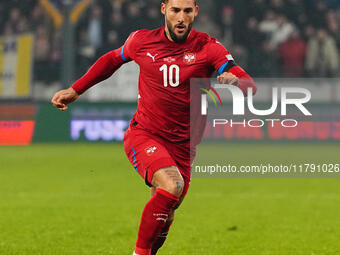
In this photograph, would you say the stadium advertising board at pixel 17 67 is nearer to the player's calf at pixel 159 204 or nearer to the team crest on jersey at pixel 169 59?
the team crest on jersey at pixel 169 59

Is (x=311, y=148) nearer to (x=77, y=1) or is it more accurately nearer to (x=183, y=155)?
(x=77, y=1)

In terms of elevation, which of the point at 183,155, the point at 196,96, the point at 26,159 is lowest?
the point at 26,159

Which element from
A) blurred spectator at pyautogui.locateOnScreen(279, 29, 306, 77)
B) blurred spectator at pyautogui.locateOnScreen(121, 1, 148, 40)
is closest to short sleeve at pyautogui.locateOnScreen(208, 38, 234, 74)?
blurred spectator at pyautogui.locateOnScreen(121, 1, 148, 40)

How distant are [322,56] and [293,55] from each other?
0.70 metres

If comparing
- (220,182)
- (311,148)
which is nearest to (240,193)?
(220,182)

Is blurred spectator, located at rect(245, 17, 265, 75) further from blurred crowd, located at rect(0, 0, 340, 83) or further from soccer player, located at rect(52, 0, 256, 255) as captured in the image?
soccer player, located at rect(52, 0, 256, 255)

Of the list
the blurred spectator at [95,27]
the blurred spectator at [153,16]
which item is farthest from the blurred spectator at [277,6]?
the blurred spectator at [95,27]

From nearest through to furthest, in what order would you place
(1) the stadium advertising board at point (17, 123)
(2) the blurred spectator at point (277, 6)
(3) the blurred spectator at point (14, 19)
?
(1) the stadium advertising board at point (17, 123), (3) the blurred spectator at point (14, 19), (2) the blurred spectator at point (277, 6)

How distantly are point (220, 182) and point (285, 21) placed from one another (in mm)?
7552

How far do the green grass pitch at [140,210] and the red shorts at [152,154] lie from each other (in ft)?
4.46

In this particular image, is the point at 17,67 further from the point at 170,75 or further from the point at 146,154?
the point at 146,154

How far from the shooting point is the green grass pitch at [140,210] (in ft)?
23.3

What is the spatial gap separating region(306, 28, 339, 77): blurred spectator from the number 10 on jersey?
508 inches

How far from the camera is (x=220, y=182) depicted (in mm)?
12414
